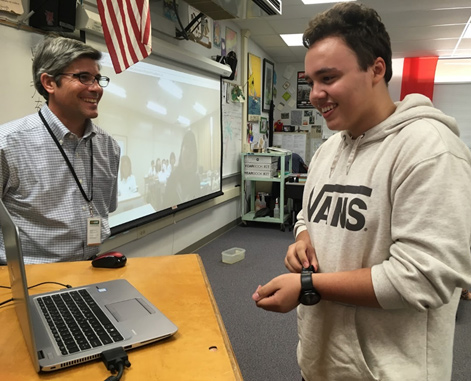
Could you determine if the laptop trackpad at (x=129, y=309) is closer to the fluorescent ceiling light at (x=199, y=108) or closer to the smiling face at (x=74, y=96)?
the smiling face at (x=74, y=96)

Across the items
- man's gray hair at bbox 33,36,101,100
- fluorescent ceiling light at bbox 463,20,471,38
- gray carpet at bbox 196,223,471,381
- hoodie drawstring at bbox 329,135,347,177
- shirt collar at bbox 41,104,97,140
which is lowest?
gray carpet at bbox 196,223,471,381

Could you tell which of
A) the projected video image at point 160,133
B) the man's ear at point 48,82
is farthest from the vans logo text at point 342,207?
the projected video image at point 160,133

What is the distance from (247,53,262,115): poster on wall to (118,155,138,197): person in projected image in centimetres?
292

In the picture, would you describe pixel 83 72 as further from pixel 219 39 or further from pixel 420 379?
pixel 219 39

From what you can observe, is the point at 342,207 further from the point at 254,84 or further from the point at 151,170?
the point at 254,84

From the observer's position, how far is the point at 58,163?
1.46m

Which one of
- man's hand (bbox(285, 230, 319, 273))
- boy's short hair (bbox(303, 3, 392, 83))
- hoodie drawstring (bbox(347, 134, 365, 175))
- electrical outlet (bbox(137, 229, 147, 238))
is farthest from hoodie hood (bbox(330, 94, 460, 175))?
electrical outlet (bbox(137, 229, 147, 238))

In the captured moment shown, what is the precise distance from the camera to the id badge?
150cm

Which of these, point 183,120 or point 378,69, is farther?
point 183,120

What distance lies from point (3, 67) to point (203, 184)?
2.39 metres

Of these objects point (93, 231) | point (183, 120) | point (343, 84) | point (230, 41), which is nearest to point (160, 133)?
point (183, 120)

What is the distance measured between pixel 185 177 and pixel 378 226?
9.39 ft

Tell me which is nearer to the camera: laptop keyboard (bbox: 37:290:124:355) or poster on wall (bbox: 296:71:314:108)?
laptop keyboard (bbox: 37:290:124:355)

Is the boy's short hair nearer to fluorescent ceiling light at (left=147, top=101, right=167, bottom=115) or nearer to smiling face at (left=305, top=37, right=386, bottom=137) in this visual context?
smiling face at (left=305, top=37, right=386, bottom=137)
